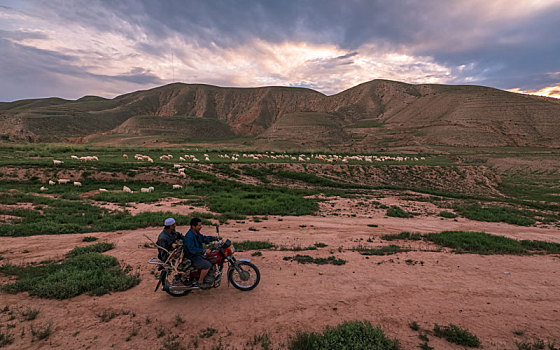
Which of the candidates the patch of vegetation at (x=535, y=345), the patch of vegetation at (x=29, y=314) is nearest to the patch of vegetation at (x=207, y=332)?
the patch of vegetation at (x=29, y=314)

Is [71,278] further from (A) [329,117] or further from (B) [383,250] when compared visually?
(A) [329,117]

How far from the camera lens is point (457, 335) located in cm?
546

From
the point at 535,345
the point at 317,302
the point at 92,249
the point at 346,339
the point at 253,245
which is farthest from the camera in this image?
the point at 253,245

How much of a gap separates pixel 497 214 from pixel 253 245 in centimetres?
1953

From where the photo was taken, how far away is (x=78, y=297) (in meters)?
6.75

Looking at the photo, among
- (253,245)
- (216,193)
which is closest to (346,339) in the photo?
(253,245)

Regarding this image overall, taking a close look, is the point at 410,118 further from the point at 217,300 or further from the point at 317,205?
the point at 217,300

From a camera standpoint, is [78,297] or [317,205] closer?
[78,297]

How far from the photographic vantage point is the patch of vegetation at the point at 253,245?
425 inches

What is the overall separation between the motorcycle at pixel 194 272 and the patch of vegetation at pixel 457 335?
14.8 feet

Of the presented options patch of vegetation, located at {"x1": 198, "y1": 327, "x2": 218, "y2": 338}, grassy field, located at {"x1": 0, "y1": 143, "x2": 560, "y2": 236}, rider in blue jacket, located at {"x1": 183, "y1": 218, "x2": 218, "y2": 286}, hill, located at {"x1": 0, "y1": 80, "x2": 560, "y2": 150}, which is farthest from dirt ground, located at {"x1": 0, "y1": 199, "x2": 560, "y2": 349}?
hill, located at {"x1": 0, "y1": 80, "x2": 560, "y2": 150}

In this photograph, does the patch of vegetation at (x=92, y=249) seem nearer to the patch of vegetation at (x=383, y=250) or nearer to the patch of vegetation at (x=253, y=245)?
the patch of vegetation at (x=253, y=245)

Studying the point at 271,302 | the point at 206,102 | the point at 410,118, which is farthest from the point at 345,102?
the point at 271,302

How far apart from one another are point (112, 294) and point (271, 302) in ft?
14.2
